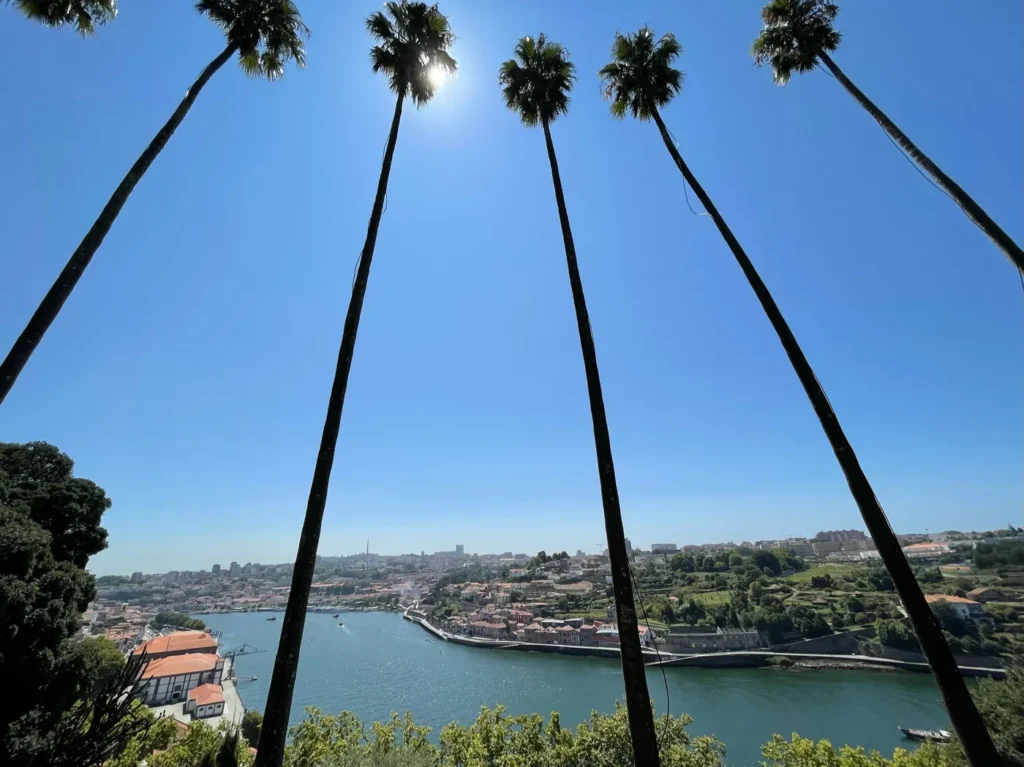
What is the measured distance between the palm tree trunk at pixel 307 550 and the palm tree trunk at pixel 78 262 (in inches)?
112

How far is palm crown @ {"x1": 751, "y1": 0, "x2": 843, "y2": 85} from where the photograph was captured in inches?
281

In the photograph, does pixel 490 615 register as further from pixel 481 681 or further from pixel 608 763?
pixel 608 763

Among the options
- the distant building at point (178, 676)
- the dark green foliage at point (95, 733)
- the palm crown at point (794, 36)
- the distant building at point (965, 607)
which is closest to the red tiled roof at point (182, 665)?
the distant building at point (178, 676)

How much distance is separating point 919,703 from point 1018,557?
6524 cm

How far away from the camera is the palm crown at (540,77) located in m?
7.87

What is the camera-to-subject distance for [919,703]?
1325 inches

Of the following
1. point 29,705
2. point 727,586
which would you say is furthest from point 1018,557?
point 29,705

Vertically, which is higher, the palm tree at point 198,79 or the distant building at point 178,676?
the palm tree at point 198,79

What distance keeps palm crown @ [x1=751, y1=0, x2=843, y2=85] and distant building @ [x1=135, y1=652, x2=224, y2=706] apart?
Answer: 59774 millimetres

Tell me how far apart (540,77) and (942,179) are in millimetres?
6214

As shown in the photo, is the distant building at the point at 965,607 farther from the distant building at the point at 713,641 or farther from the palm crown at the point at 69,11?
Result: the palm crown at the point at 69,11

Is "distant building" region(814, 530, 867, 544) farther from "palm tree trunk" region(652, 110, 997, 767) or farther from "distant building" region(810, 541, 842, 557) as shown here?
"palm tree trunk" region(652, 110, 997, 767)

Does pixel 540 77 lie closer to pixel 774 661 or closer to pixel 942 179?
pixel 942 179

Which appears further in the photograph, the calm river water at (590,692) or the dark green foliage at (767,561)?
the dark green foliage at (767,561)
